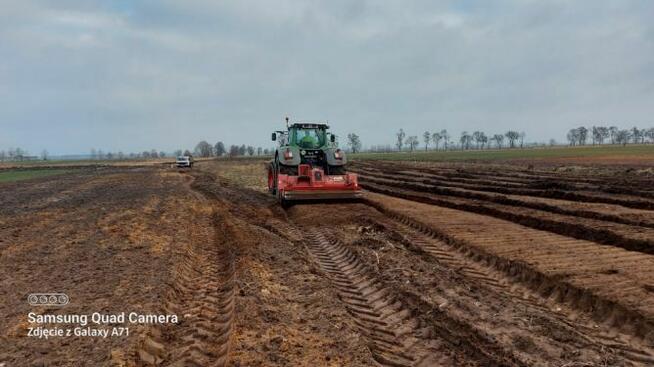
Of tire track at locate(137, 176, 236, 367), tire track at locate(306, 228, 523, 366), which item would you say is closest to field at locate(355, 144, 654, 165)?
tire track at locate(306, 228, 523, 366)

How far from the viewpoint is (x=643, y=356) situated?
3.88 meters

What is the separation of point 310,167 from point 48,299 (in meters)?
9.22

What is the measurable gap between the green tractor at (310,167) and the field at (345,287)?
7.60 ft

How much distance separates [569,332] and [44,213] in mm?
12798

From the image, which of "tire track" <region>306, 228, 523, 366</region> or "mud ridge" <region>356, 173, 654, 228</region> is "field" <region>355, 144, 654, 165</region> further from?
"tire track" <region>306, 228, 523, 366</region>

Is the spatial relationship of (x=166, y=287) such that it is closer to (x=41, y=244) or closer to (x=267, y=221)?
(x=41, y=244)

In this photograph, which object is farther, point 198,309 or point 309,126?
point 309,126

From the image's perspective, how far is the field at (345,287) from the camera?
381 cm

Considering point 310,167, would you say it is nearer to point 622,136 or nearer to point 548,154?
point 548,154

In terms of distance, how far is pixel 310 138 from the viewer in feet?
50.7

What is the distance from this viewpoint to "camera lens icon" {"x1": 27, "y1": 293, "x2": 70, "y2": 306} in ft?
15.9

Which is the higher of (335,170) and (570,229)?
(335,170)

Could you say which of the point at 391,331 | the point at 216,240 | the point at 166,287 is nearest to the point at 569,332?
the point at 391,331

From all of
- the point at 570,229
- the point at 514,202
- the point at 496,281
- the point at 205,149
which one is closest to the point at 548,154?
the point at 514,202
